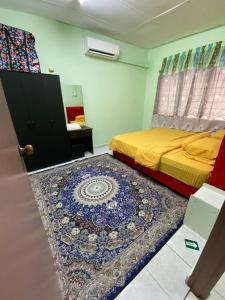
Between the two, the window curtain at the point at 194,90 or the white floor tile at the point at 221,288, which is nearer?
the white floor tile at the point at 221,288

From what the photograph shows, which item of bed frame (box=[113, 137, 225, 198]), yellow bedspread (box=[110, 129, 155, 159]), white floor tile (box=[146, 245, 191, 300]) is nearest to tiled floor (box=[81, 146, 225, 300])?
white floor tile (box=[146, 245, 191, 300])

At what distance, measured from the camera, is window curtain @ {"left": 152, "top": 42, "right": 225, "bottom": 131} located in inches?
112

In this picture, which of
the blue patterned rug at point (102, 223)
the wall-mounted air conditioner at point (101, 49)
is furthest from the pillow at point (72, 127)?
the wall-mounted air conditioner at point (101, 49)

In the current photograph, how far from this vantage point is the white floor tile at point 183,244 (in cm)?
124

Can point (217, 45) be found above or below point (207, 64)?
above

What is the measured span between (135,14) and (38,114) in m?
2.31

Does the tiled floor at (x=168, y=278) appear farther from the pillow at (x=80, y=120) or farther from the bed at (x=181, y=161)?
the pillow at (x=80, y=120)

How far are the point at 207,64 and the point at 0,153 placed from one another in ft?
12.3

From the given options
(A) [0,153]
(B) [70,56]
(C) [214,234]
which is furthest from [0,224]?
(B) [70,56]

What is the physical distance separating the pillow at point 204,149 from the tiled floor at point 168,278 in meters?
1.04

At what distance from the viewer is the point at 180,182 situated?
77.4 inches

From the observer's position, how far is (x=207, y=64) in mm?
2893

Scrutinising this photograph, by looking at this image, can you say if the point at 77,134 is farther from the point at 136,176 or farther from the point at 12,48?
the point at 12,48

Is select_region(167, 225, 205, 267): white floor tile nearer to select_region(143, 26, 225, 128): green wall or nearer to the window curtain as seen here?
the window curtain
